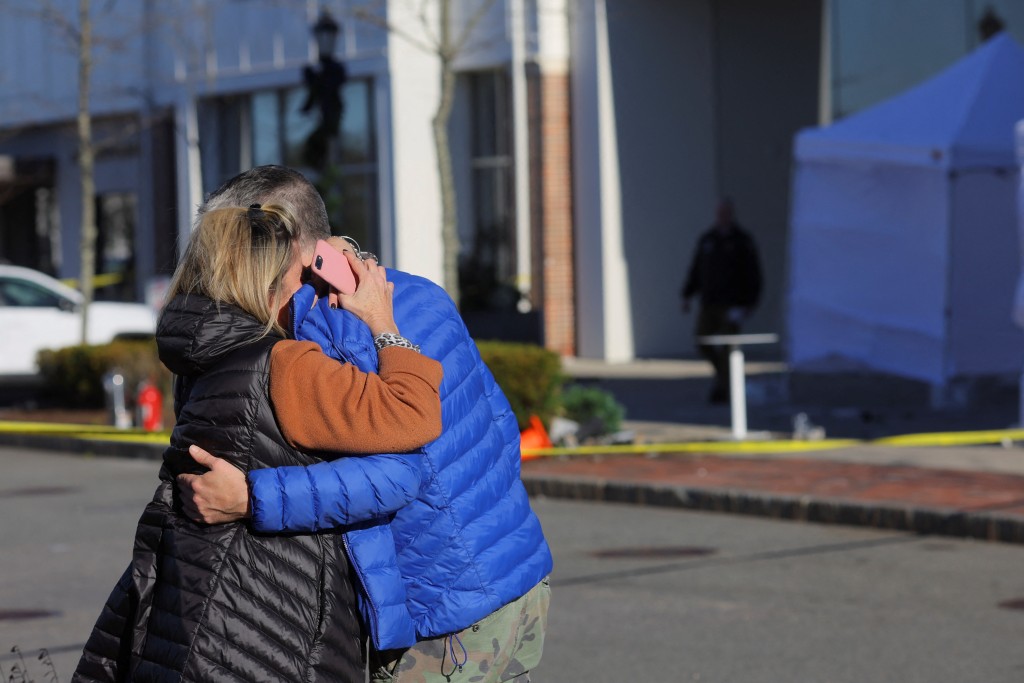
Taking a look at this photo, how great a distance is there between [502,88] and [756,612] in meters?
18.3

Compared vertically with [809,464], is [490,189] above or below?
above

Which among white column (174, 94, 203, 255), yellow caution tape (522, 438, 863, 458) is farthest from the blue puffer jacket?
white column (174, 94, 203, 255)

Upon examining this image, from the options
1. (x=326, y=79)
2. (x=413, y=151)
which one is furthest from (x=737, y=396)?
(x=413, y=151)

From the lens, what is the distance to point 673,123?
2486 cm

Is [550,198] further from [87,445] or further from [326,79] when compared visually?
[87,445]

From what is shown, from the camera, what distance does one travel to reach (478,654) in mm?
3445

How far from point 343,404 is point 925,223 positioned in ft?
42.3

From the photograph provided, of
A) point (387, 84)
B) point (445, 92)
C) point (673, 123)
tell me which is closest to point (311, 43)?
point (387, 84)

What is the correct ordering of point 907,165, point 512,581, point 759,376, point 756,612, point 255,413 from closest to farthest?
point 255,413
point 512,581
point 756,612
point 907,165
point 759,376

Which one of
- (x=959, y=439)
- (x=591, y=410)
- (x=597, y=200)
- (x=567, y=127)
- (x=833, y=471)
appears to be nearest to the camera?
(x=833, y=471)

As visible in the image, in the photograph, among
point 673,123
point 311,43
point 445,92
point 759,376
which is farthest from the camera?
point 311,43

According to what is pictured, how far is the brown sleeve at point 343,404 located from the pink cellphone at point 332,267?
0.13 metres

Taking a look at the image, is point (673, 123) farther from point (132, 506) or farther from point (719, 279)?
point (132, 506)

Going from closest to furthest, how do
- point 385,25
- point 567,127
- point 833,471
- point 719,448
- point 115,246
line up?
1. point 833,471
2. point 719,448
3. point 385,25
4. point 567,127
5. point 115,246
